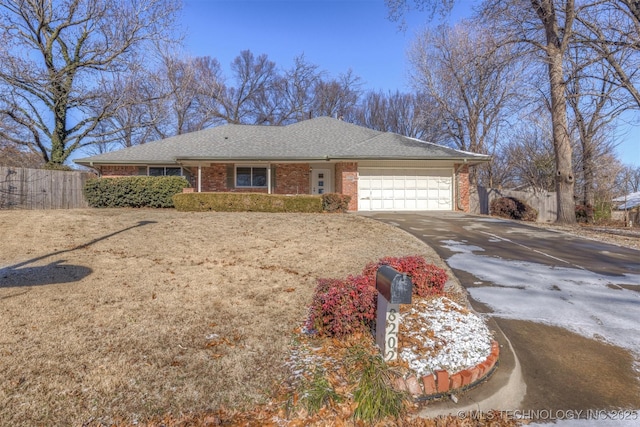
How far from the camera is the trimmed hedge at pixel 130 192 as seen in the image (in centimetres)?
1553

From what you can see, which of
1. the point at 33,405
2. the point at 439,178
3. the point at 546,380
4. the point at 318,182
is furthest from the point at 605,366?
the point at 318,182

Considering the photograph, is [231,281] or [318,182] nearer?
[231,281]

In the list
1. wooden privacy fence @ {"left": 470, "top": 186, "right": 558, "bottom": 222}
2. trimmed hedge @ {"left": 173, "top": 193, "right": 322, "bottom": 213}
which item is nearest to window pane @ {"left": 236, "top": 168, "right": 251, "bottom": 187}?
trimmed hedge @ {"left": 173, "top": 193, "right": 322, "bottom": 213}

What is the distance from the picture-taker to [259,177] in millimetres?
18031

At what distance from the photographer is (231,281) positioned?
573cm

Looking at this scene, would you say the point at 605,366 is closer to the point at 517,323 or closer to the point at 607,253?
the point at 517,323

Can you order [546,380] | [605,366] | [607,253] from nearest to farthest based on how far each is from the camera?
[546,380] → [605,366] → [607,253]

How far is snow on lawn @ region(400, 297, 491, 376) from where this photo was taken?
2.92m

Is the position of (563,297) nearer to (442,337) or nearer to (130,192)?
(442,337)

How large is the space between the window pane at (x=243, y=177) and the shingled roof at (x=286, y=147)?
3.76 ft

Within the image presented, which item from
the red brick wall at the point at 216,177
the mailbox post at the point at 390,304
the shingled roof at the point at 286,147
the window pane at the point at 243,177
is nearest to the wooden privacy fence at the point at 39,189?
the shingled roof at the point at 286,147

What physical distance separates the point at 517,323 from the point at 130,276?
579 cm

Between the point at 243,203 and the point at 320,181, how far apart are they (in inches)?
233

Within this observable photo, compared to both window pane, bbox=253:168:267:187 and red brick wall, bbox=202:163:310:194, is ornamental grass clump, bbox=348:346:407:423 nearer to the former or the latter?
red brick wall, bbox=202:163:310:194
